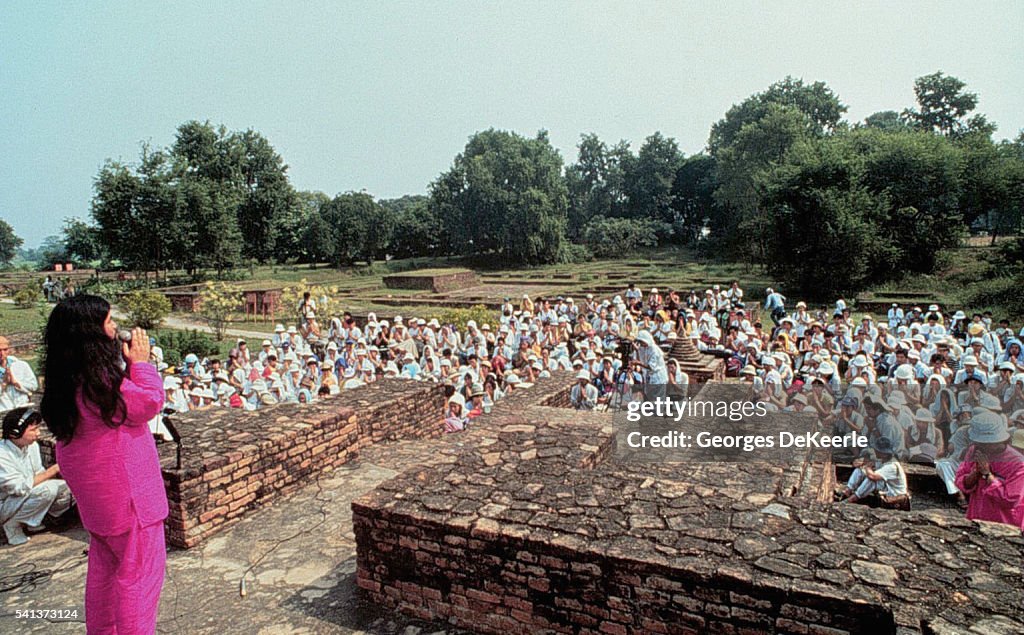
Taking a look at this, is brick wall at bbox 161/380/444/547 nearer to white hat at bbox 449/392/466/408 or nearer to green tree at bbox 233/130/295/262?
white hat at bbox 449/392/466/408

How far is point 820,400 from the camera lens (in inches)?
294

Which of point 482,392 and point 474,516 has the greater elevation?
point 474,516

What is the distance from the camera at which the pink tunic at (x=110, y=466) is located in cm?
240

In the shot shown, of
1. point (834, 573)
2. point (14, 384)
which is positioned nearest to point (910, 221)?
point (834, 573)

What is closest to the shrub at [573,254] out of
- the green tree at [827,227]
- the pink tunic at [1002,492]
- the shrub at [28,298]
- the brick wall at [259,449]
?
the green tree at [827,227]

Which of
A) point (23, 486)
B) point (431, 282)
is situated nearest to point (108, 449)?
point (23, 486)

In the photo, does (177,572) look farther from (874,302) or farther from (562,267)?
(562,267)

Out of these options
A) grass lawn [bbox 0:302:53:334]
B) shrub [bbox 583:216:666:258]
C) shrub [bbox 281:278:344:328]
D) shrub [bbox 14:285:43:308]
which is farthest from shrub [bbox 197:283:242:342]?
shrub [bbox 583:216:666:258]

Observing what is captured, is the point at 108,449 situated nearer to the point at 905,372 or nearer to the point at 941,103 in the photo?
the point at 905,372

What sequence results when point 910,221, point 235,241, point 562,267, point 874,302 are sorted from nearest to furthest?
1. point 874,302
2. point 910,221
3. point 235,241
4. point 562,267

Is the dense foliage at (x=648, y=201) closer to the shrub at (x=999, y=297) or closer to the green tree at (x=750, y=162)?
the green tree at (x=750, y=162)

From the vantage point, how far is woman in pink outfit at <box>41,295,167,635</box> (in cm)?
236

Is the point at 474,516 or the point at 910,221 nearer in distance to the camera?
the point at 474,516

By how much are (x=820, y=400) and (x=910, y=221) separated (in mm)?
20642
